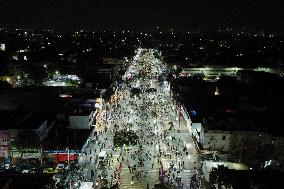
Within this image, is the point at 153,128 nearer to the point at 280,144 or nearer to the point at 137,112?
the point at 137,112

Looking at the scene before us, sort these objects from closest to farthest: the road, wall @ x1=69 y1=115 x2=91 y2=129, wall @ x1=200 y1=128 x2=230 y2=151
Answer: the road → wall @ x1=200 y1=128 x2=230 y2=151 → wall @ x1=69 y1=115 x2=91 y2=129

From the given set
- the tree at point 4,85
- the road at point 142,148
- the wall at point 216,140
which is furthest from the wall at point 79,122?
the tree at point 4,85

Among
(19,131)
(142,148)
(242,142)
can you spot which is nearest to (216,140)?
(242,142)

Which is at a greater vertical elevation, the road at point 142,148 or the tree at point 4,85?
the tree at point 4,85

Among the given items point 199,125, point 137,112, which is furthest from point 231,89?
point 199,125

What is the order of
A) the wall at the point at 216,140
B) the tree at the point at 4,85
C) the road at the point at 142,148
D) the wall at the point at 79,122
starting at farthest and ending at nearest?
the tree at the point at 4,85 → the wall at the point at 79,122 → the wall at the point at 216,140 → the road at the point at 142,148

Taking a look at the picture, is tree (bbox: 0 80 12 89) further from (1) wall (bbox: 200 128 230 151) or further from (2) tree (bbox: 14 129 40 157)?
(1) wall (bbox: 200 128 230 151)

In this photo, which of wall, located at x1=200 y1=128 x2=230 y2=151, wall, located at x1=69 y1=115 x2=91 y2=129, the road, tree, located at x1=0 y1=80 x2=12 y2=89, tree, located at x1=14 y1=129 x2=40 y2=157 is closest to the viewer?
the road

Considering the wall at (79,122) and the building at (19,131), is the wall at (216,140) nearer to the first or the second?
the wall at (79,122)

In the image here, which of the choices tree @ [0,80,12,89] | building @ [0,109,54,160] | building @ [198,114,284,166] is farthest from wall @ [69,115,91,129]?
tree @ [0,80,12,89]
